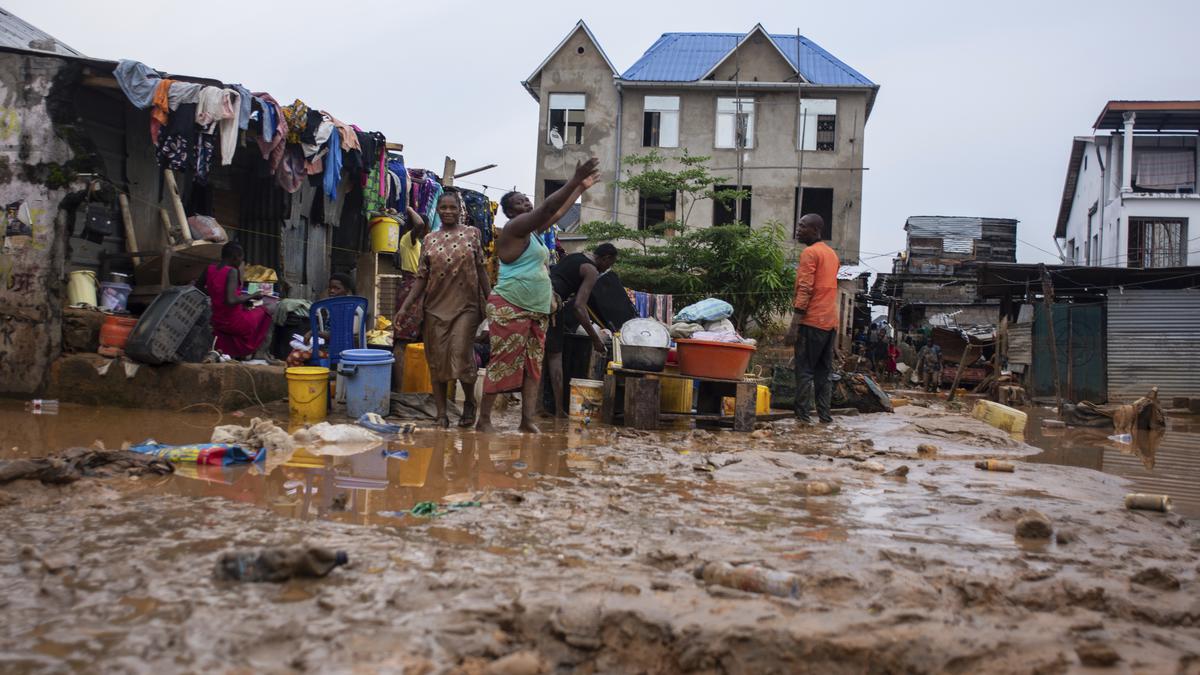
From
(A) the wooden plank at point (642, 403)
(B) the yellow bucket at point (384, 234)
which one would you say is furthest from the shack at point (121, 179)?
(A) the wooden plank at point (642, 403)

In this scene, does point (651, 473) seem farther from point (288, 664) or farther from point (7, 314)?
point (7, 314)

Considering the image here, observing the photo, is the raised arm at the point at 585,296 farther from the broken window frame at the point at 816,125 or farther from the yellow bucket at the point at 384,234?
the broken window frame at the point at 816,125

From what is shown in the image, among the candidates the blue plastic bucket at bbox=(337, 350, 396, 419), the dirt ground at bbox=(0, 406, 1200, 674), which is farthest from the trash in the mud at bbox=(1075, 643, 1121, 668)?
the blue plastic bucket at bbox=(337, 350, 396, 419)

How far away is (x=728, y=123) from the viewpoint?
32.5 metres

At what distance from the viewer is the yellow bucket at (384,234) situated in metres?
12.6

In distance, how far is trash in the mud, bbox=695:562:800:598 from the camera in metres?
2.53

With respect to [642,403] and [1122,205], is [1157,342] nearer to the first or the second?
[642,403]

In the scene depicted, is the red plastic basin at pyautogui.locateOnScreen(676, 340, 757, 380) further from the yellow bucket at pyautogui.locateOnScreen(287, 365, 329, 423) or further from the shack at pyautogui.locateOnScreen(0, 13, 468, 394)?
the shack at pyautogui.locateOnScreen(0, 13, 468, 394)

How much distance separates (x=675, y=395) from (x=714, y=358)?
649 mm

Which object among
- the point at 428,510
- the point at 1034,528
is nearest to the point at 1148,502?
the point at 1034,528

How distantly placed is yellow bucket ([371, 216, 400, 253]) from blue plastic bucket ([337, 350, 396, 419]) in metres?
5.45

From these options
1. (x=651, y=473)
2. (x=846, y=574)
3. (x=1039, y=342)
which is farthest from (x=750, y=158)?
(x=846, y=574)

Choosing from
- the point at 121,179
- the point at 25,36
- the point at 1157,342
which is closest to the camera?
the point at 121,179

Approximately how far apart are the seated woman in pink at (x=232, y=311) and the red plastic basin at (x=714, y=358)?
14.2 ft
